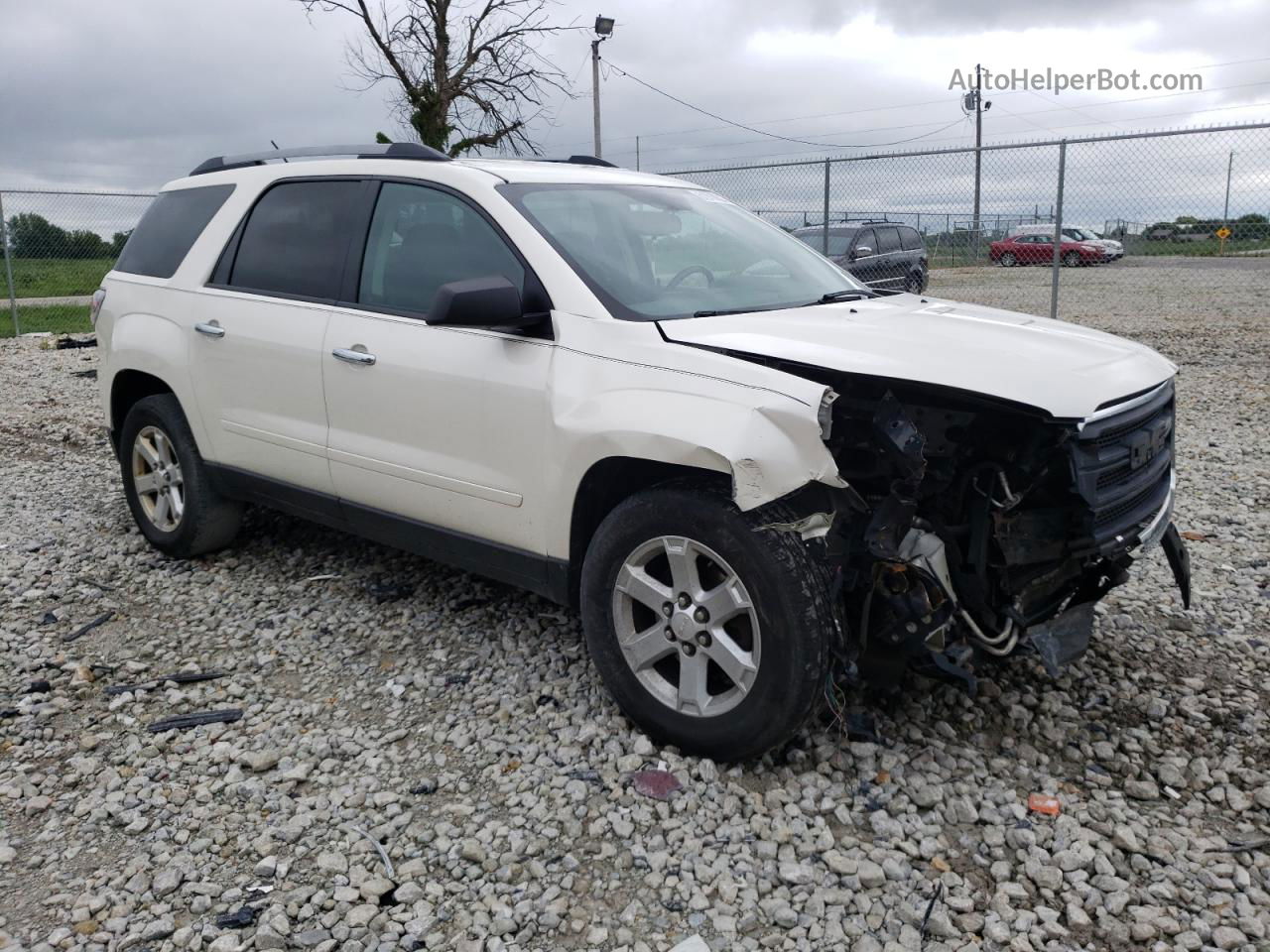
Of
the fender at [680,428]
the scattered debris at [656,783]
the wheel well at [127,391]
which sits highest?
the fender at [680,428]

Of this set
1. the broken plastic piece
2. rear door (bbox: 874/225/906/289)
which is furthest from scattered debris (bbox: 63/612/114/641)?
rear door (bbox: 874/225/906/289)

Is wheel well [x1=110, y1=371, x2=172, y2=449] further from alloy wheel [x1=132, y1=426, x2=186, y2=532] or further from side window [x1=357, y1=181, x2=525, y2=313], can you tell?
side window [x1=357, y1=181, x2=525, y2=313]

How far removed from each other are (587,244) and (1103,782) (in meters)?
2.41

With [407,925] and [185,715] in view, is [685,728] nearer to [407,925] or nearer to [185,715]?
[407,925]

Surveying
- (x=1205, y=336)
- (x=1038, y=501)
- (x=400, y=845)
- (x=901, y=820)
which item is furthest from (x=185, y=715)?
(x=1205, y=336)

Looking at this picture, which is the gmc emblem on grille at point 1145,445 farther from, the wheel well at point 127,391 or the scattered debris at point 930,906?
the wheel well at point 127,391

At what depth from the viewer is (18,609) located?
464cm

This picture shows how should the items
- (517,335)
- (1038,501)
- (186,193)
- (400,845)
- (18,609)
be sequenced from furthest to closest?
1. (186,193)
2. (18,609)
3. (517,335)
4. (1038,501)
5. (400,845)

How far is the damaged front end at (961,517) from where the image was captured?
9.83 ft

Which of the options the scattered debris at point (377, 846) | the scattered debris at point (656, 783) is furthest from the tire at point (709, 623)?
the scattered debris at point (377, 846)

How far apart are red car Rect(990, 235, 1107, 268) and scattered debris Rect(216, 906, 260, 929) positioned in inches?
510

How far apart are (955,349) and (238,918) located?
249 cm

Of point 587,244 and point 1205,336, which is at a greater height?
point 587,244

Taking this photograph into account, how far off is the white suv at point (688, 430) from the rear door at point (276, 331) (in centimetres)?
2
